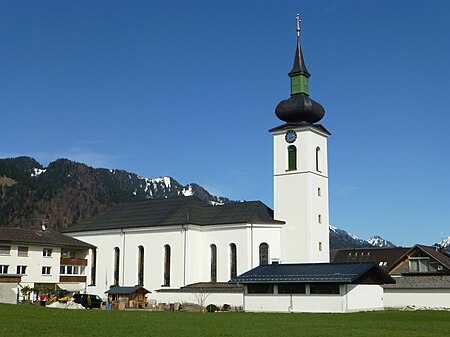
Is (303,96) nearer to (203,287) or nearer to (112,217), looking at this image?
(203,287)

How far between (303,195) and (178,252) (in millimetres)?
13209

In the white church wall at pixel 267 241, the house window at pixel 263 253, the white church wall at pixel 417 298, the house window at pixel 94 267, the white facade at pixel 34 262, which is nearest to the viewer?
the white church wall at pixel 417 298

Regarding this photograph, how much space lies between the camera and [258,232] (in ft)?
201

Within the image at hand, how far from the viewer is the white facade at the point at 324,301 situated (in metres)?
47.9

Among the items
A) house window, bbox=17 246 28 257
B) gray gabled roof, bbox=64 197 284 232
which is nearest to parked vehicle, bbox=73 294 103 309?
house window, bbox=17 246 28 257

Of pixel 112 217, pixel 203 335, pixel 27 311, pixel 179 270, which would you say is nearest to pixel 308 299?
pixel 179 270

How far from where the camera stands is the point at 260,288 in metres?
Result: 52.5

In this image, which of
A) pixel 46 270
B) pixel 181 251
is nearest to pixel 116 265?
pixel 46 270

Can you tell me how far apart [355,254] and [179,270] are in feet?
161

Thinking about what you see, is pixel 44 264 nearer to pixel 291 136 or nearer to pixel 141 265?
pixel 141 265

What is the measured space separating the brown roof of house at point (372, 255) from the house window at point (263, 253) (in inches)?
1507

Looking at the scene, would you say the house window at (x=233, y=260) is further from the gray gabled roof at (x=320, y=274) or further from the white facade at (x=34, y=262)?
the white facade at (x=34, y=262)

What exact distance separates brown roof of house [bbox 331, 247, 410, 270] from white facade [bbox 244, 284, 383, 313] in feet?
149

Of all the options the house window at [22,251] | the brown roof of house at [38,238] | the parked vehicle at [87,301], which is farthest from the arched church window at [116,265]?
the parked vehicle at [87,301]
